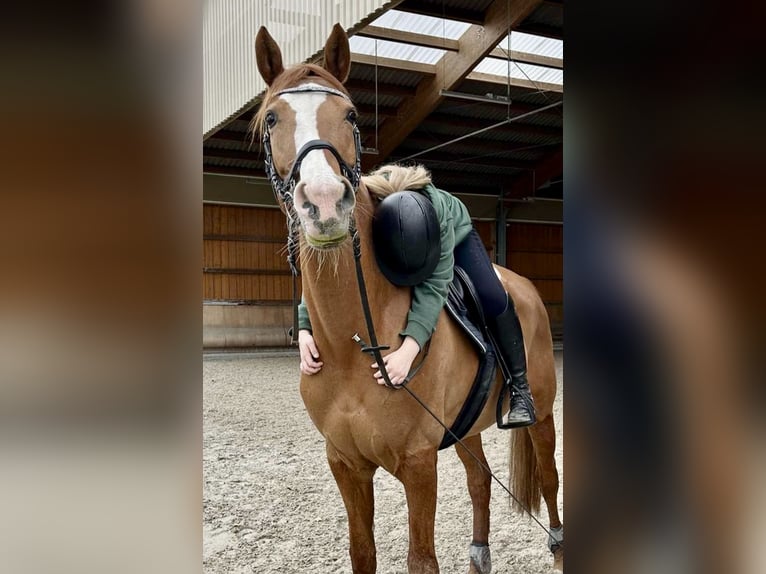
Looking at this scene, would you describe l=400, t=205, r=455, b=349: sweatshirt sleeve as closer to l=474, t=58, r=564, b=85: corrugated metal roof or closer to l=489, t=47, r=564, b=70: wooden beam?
l=489, t=47, r=564, b=70: wooden beam

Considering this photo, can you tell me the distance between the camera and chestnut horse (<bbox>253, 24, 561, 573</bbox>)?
153 cm

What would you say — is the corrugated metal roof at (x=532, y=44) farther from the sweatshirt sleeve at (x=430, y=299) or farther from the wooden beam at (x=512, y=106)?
the sweatshirt sleeve at (x=430, y=299)

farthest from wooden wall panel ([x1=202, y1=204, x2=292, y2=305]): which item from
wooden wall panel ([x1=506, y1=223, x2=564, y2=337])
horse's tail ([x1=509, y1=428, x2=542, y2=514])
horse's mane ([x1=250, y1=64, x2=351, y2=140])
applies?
horse's mane ([x1=250, y1=64, x2=351, y2=140])

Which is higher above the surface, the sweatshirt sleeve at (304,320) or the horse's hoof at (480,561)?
the sweatshirt sleeve at (304,320)

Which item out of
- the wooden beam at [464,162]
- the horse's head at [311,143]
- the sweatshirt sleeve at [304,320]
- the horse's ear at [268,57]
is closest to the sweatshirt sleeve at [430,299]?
the sweatshirt sleeve at [304,320]

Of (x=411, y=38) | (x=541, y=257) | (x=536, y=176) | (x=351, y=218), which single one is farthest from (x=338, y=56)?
(x=541, y=257)

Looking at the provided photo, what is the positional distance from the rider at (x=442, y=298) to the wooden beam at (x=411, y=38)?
21.3ft

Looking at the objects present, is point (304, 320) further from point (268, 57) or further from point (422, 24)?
point (422, 24)

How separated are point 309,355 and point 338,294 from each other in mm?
245

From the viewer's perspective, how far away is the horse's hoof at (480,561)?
2762 mm

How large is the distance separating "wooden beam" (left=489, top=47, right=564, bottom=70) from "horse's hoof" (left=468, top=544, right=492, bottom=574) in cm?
866

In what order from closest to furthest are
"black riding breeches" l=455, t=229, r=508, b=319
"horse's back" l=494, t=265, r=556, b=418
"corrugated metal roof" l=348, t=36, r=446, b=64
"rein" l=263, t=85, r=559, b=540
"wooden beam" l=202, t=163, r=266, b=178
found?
"rein" l=263, t=85, r=559, b=540, "black riding breeches" l=455, t=229, r=508, b=319, "horse's back" l=494, t=265, r=556, b=418, "corrugated metal roof" l=348, t=36, r=446, b=64, "wooden beam" l=202, t=163, r=266, b=178
